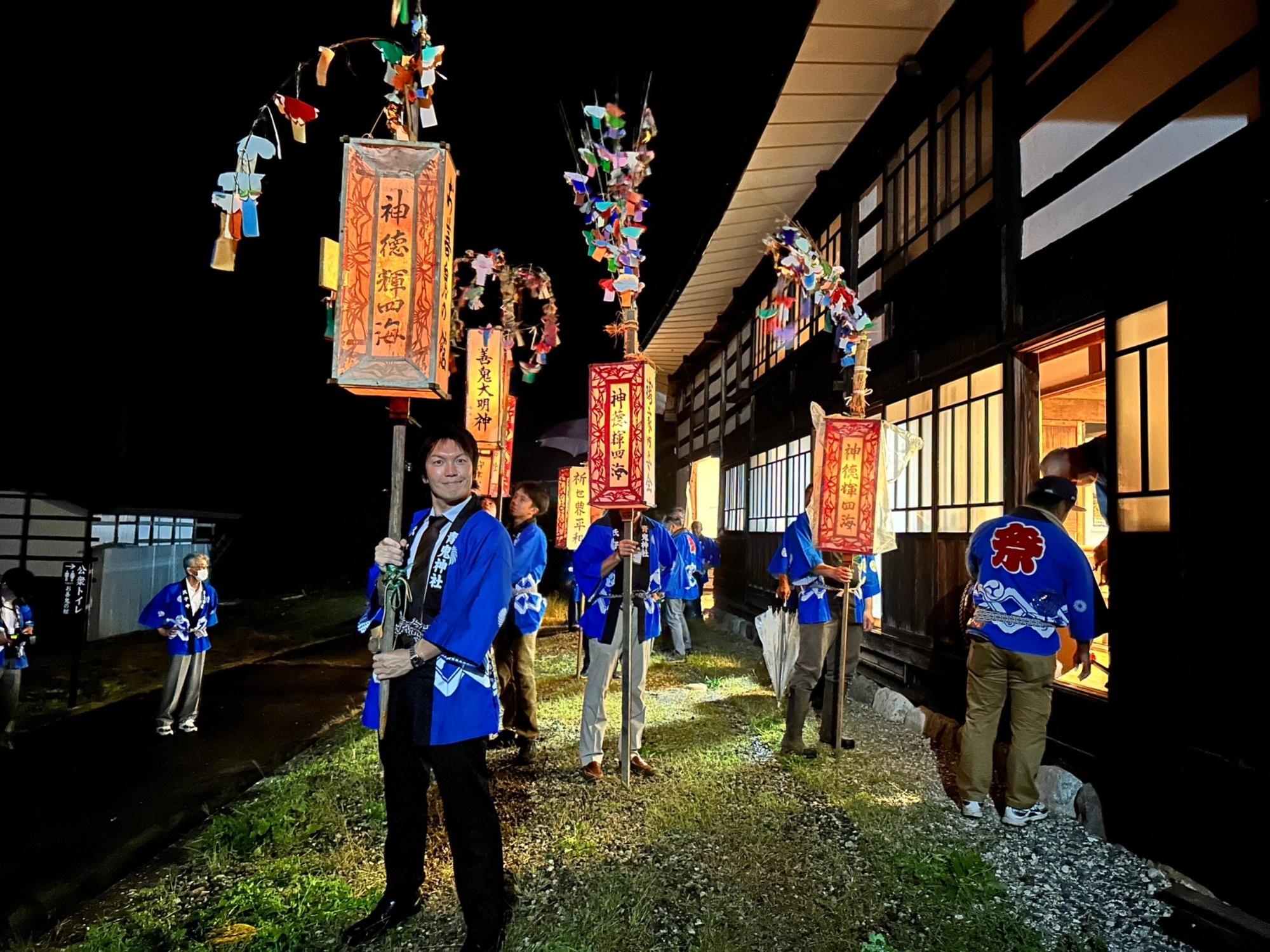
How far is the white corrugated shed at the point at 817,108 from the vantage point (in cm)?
730

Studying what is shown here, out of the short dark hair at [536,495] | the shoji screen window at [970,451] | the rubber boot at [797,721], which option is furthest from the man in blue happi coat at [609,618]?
the shoji screen window at [970,451]

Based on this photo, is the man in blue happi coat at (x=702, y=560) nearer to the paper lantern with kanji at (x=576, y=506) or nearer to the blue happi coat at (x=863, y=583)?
the paper lantern with kanji at (x=576, y=506)

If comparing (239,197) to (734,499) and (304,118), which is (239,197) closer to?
(304,118)

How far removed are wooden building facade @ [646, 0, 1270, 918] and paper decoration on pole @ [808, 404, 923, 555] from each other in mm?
1087

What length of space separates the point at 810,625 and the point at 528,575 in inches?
104

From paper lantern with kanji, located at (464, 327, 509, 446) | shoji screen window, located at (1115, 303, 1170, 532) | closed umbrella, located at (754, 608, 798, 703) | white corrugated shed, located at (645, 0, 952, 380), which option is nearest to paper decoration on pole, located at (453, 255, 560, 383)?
paper lantern with kanji, located at (464, 327, 509, 446)

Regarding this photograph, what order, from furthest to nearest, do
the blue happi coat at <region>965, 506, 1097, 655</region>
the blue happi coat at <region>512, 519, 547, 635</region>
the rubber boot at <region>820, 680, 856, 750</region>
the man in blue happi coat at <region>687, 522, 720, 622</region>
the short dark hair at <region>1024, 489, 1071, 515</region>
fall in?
1. the man in blue happi coat at <region>687, 522, 720, 622</region>
2. the rubber boot at <region>820, 680, 856, 750</region>
3. the blue happi coat at <region>512, 519, 547, 635</region>
4. the short dark hair at <region>1024, 489, 1071, 515</region>
5. the blue happi coat at <region>965, 506, 1097, 655</region>

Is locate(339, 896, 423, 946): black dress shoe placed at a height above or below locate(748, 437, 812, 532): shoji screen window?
below

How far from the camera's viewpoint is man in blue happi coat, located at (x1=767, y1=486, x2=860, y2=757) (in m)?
6.22

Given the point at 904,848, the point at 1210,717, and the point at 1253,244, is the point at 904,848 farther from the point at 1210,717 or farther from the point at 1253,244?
the point at 1253,244

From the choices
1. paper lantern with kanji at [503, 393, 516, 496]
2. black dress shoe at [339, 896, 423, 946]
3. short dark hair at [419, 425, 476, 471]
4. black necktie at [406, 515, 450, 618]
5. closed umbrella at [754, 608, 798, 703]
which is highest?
paper lantern with kanji at [503, 393, 516, 496]

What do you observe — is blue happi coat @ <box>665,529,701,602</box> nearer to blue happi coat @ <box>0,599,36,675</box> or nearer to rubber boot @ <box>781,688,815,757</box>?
rubber boot @ <box>781,688,815,757</box>

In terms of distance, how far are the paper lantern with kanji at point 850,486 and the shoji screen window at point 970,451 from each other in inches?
45.6

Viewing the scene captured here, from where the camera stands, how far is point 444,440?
364cm
